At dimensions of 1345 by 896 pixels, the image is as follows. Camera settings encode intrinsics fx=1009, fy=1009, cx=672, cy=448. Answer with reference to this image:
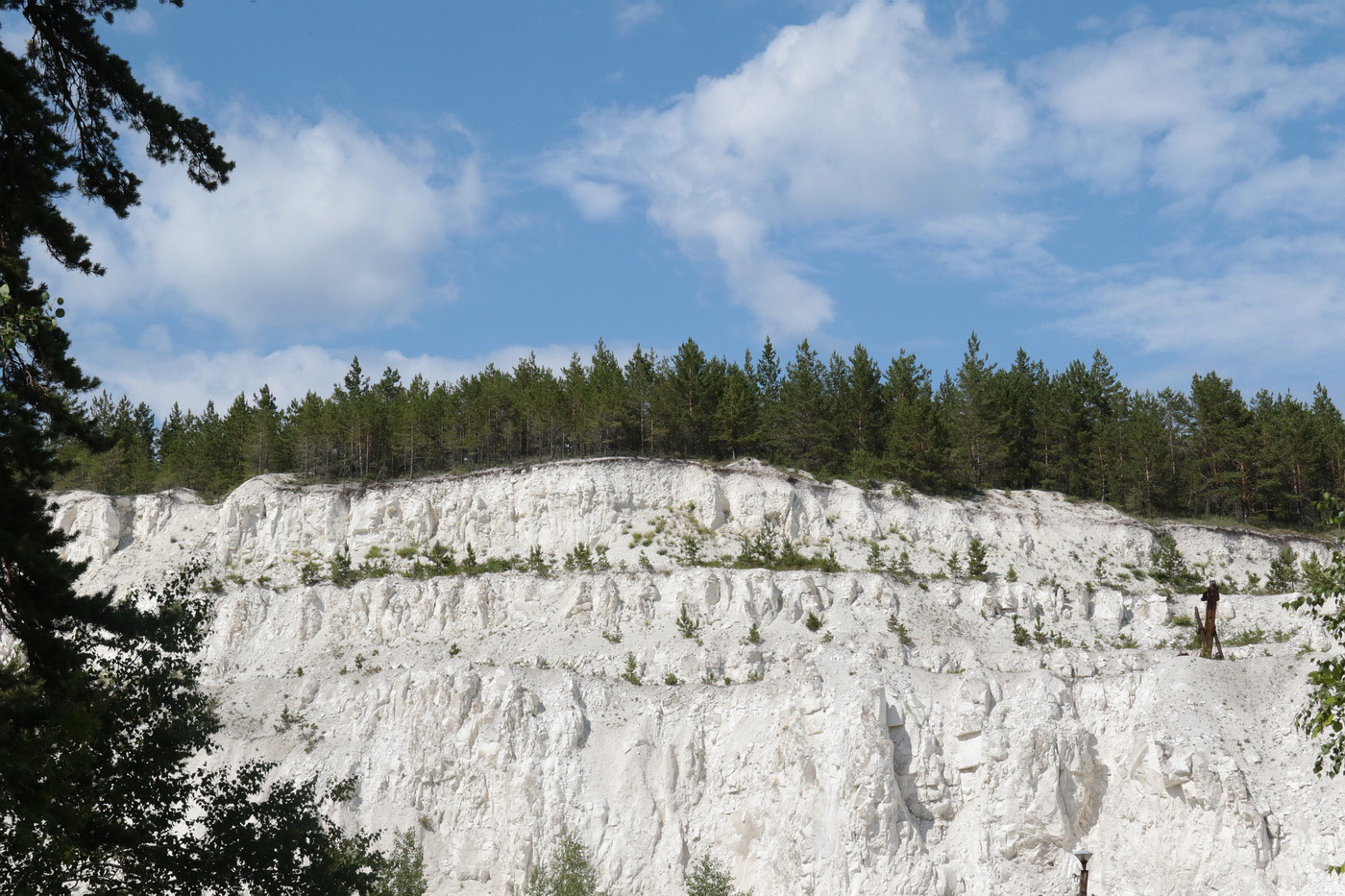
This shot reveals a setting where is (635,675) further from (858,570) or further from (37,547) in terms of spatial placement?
(37,547)

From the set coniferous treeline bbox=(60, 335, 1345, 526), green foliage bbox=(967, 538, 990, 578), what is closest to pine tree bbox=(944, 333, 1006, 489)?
coniferous treeline bbox=(60, 335, 1345, 526)

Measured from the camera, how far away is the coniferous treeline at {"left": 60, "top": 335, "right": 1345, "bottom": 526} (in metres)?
61.6

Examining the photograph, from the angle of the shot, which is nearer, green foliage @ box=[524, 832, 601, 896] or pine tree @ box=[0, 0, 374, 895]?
pine tree @ box=[0, 0, 374, 895]

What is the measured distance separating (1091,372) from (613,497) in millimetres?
35218

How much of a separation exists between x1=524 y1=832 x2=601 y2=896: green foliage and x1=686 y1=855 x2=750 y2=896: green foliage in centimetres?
364

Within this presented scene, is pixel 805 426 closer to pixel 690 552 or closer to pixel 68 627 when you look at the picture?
pixel 690 552

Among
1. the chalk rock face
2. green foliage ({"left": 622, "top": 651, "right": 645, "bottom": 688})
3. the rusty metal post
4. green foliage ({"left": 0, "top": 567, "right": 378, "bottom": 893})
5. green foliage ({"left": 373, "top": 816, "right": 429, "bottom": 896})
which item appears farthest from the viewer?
green foliage ({"left": 622, "top": 651, "right": 645, "bottom": 688})

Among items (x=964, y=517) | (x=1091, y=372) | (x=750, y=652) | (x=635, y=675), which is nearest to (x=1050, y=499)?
(x=964, y=517)

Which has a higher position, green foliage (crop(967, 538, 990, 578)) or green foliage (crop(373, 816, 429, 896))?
green foliage (crop(967, 538, 990, 578))

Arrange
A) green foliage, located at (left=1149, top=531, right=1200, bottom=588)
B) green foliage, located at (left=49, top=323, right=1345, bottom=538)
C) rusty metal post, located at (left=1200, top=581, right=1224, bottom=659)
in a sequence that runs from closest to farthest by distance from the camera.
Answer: rusty metal post, located at (left=1200, top=581, right=1224, bottom=659), green foliage, located at (left=1149, top=531, right=1200, bottom=588), green foliage, located at (left=49, top=323, right=1345, bottom=538)

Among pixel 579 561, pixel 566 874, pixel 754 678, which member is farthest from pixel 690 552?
pixel 566 874

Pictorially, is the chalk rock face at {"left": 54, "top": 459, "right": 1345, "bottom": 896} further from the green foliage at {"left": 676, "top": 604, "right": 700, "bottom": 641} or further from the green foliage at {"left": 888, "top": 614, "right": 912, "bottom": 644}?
the green foliage at {"left": 888, "top": 614, "right": 912, "bottom": 644}

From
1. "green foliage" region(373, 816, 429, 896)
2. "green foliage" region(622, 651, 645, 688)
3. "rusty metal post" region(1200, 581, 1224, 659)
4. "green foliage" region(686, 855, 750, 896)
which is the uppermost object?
"rusty metal post" region(1200, 581, 1224, 659)

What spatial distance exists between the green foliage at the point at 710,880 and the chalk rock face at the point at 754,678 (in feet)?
1.98
